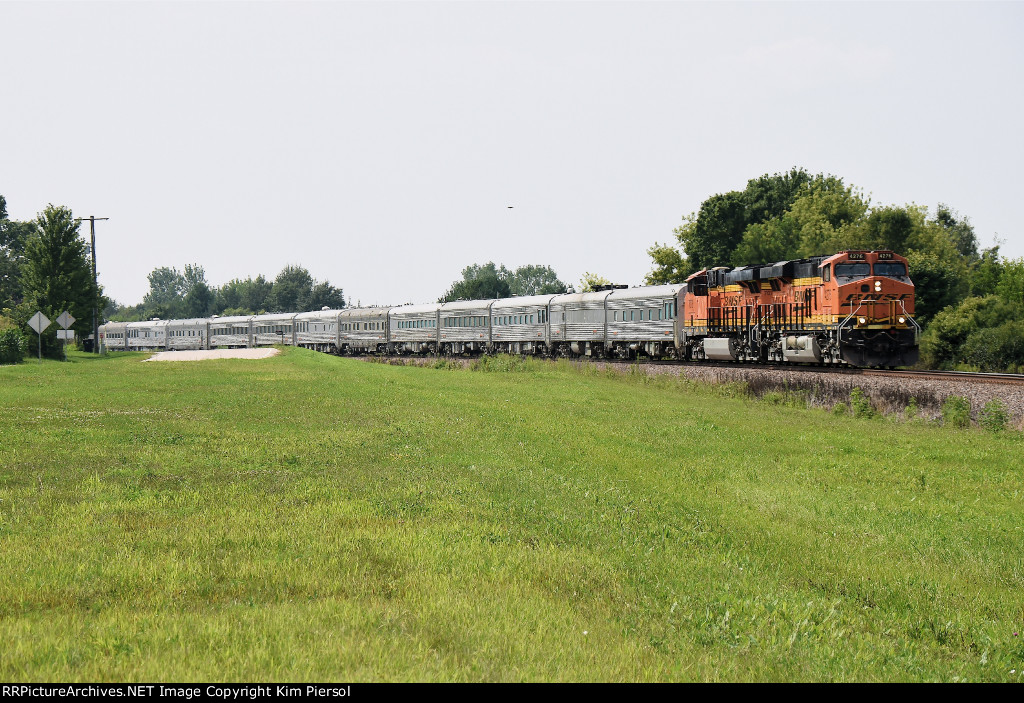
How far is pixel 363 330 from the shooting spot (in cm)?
7281

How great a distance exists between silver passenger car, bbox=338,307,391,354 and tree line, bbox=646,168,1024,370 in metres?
27.5

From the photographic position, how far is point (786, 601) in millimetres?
7109

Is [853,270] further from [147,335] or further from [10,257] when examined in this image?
[10,257]

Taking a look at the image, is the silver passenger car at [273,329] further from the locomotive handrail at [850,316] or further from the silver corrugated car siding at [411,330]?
the locomotive handrail at [850,316]

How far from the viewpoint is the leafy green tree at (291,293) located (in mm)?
156750

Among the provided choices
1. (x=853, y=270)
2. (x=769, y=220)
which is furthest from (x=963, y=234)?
(x=853, y=270)

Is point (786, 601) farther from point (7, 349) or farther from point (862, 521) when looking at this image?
→ point (7, 349)

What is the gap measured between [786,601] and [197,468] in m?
8.36

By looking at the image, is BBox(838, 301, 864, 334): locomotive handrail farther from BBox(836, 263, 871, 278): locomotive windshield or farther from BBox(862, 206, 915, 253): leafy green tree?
BBox(862, 206, 915, 253): leafy green tree

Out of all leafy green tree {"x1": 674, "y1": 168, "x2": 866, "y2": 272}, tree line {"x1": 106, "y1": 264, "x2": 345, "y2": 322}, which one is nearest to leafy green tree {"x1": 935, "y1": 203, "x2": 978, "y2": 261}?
leafy green tree {"x1": 674, "y1": 168, "x2": 866, "y2": 272}

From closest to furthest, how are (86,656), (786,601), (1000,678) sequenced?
(86,656)
(1000,678)
(786,601)

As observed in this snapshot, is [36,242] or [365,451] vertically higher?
[36,242]

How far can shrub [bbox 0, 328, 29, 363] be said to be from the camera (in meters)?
45.4
